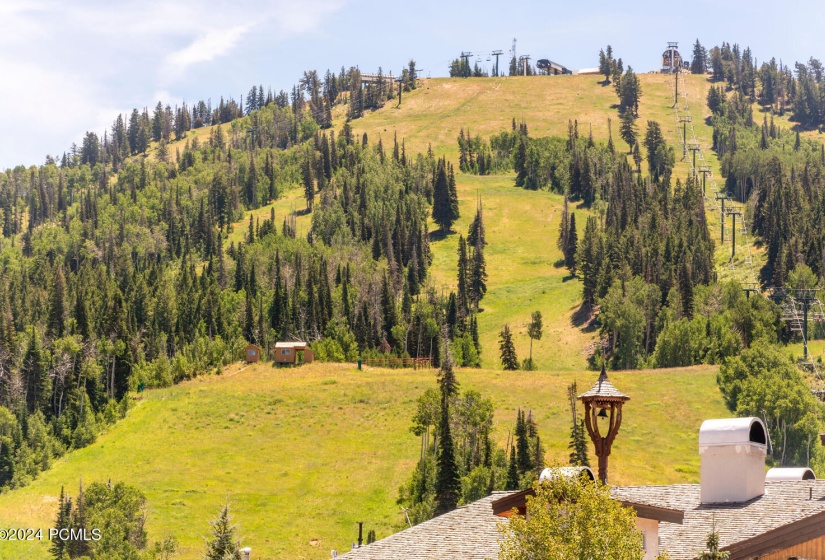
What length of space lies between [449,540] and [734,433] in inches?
385

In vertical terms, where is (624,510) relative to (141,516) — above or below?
above

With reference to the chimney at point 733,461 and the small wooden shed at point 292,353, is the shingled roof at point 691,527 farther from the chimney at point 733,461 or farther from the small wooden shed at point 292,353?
the small wooden shed at point 292,353

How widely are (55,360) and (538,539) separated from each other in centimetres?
14970

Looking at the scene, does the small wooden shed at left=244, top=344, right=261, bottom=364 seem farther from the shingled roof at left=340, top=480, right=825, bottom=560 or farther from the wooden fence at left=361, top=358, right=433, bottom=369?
the shingled roof at left=340, top=480, right=825, bottom=560

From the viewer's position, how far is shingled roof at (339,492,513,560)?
3542 cm

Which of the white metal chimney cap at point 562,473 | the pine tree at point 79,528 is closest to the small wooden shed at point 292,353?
the pine tree at point 79,528

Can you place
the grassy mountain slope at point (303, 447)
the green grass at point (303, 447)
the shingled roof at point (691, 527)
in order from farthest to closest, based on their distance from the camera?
the grassy mountain slope at point (303, 447) → the green grass at point (303, 447) → the shingled roof at point (691, 527)

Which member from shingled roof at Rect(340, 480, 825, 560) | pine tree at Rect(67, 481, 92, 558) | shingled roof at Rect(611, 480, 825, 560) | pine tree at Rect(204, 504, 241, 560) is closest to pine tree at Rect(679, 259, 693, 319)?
pine tree at Rect(67, 481, 92, 558)

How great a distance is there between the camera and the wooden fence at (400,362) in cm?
17900

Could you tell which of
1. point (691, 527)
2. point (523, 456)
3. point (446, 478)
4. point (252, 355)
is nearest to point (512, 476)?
point (523, 456)

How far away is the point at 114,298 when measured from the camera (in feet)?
642

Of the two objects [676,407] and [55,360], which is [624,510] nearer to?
[676,407]

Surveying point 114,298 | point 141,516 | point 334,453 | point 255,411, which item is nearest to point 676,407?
point 334,453

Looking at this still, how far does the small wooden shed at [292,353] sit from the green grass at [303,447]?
259cm
